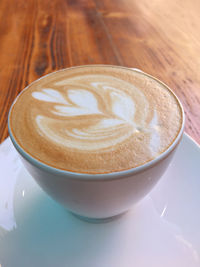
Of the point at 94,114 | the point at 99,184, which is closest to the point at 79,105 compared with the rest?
the point at 94,114

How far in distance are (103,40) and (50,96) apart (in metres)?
0.75

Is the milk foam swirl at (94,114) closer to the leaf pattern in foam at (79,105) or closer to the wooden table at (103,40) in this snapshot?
the leaf pattern in foam at (79,105)

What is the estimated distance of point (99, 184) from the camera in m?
0.47

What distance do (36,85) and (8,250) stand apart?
1.34ft

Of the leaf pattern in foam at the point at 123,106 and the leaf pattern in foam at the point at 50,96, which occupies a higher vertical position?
the leaf pattern in foam at the point at 123,106

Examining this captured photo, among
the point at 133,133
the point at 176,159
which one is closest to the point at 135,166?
the point at 133,133

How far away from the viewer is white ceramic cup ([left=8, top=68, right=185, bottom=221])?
0.46 metres

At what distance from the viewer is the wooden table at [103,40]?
1.06m

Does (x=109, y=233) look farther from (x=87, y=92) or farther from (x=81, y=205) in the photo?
(x=87, y=92)

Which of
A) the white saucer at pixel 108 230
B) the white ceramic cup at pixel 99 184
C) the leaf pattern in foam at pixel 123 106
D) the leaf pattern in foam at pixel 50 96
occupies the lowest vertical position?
the white saucer at pixel 108 230

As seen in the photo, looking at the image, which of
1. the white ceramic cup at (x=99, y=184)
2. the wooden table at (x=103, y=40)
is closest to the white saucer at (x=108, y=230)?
the white ceramic cup at (x=99, y=184)

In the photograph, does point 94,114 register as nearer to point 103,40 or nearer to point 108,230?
point 108,230

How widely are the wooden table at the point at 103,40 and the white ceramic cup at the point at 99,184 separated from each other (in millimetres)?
377

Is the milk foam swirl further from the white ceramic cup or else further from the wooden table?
the wooden table
